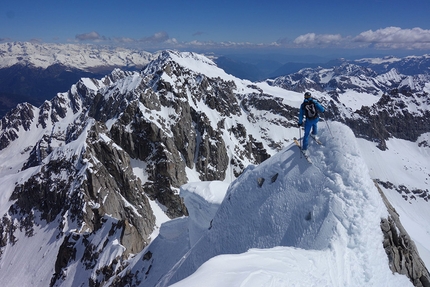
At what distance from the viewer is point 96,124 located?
84.6 metres

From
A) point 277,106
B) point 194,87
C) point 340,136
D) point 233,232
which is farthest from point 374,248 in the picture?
point 277,106

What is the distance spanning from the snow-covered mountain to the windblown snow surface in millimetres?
65

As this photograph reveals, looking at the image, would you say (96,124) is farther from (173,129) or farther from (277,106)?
(277,106)

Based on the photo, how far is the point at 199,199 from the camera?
1137 inches

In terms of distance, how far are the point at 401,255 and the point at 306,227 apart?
212 inches

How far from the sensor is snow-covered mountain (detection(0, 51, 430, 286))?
1273cm

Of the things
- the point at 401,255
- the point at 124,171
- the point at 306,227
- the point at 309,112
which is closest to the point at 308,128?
the point at 309,112

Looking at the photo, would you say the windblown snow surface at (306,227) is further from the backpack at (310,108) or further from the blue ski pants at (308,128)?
the backpack at (310,108)

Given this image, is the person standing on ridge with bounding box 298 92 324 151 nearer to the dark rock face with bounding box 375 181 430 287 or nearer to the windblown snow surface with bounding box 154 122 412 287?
the windblown snow surface with bounding box 154 122 412 287

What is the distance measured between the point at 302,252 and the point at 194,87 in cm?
13773

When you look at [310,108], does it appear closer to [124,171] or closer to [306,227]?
[306,227]

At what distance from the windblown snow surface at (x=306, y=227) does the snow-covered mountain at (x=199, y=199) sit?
0.21 feet

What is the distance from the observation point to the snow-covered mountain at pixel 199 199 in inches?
501

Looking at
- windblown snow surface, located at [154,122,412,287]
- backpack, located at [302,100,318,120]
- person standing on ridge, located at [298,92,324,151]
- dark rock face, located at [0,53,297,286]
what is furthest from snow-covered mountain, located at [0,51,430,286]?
backpack, located at [302,100,318,120]
